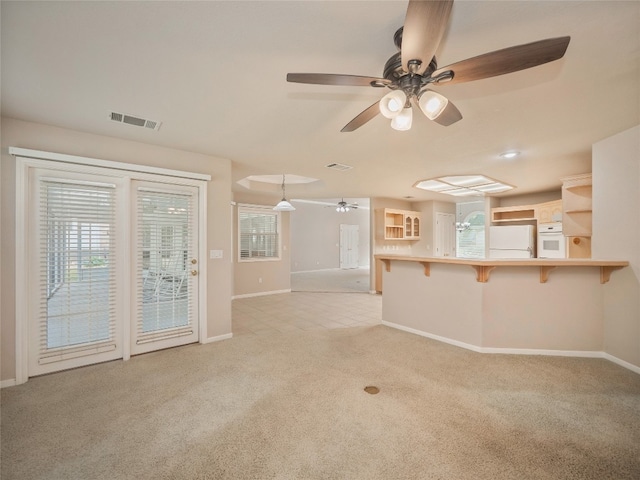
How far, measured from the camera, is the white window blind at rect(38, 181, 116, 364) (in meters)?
2.72

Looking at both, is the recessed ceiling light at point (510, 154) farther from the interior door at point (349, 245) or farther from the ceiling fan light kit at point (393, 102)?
the interior door at point (349, 245)

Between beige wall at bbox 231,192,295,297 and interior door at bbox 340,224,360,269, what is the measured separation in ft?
17.3

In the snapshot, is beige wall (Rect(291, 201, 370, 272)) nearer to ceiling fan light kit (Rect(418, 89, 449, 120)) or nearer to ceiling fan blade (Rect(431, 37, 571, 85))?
ceiling fan light kit (Rect(418, 89, 449, 120))

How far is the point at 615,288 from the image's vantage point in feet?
9.95

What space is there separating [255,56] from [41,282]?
294 cm

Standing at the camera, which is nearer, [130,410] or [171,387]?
[130,410]

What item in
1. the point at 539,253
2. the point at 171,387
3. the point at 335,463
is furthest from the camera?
the point at 539,253

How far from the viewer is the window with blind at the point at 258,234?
6.68m

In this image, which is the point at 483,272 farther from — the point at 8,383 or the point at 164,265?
the point at 8,383

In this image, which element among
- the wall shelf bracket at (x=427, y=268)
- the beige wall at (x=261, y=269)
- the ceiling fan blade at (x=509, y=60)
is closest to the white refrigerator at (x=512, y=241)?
the wall shelf bracket at (x=427, y=268)

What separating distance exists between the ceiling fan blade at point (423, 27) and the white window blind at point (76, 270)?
322 centimetres

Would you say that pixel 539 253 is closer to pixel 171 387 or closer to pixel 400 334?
pixel 400 334

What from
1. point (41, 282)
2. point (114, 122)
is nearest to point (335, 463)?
point (41, 282)

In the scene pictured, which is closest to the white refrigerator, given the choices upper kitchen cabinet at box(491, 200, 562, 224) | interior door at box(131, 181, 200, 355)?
upper kitchen cabinet at box(491, 200, 562, 224)
